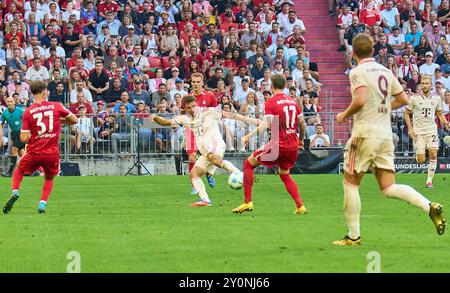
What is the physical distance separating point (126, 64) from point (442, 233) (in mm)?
→ 22472

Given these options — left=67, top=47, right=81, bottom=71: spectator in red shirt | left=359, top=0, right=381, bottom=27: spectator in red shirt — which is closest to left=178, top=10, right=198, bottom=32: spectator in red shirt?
left=67, top=47, right=81, bottom=71: spectator in red shirt

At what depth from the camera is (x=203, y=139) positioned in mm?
20812

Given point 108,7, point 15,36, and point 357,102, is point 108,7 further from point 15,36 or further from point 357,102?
point 357,102

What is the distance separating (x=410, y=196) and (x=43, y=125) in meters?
7.07

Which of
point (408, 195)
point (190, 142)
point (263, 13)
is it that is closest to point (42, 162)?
point (190, 142)

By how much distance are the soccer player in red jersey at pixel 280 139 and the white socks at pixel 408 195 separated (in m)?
4.63

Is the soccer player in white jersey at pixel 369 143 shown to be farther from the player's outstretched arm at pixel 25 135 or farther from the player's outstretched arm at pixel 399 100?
the player's outstretched arm at pixel 25 135

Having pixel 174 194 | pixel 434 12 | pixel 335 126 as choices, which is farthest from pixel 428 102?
pixel 434 12

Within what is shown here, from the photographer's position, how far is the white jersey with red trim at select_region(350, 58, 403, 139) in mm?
13469

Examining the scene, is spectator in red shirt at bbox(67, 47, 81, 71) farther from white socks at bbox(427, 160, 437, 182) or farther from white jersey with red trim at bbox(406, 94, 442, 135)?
Result: white socks at bbox(427, 160, 437, 182)

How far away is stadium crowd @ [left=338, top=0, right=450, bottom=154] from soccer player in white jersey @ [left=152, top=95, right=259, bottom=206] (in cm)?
1552

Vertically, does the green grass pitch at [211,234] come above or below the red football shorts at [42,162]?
below

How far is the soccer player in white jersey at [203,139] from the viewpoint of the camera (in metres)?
20.2
